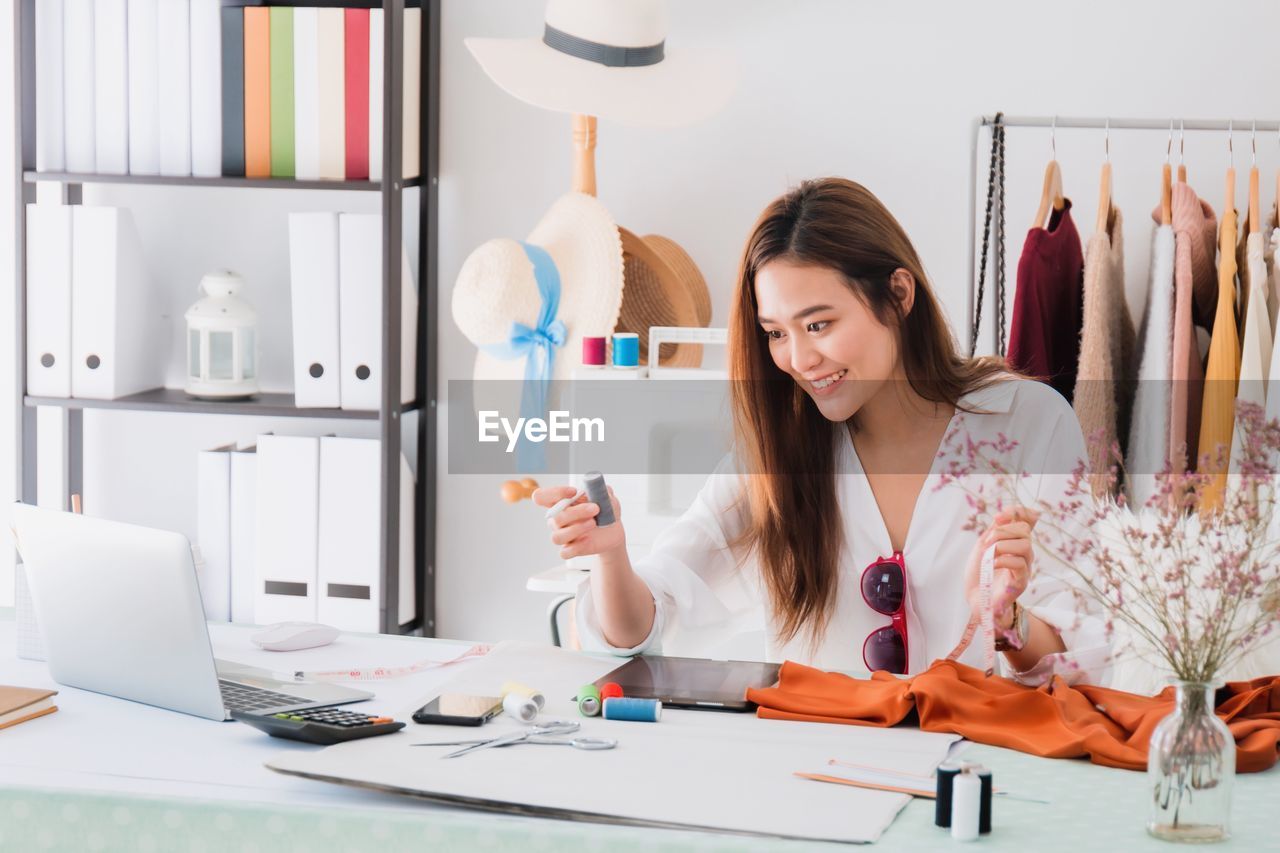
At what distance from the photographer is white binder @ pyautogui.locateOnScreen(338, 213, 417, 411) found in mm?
2812

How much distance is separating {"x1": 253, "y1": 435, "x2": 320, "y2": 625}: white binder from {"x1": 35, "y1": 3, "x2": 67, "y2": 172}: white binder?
0.73 metres

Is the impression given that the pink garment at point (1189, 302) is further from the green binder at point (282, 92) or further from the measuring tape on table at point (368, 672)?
the green binder at point (282, 92)

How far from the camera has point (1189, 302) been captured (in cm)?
236

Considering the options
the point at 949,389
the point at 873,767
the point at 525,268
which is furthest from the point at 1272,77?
the point at 873,767

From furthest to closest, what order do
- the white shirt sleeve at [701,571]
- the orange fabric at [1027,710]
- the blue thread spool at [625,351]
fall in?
the blue thread spool at [625,351] → the white shirt sleeve at [701,571] → the orange fabric at [1027,710]

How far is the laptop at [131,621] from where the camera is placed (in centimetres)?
138

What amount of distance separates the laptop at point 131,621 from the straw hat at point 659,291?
1402 mm

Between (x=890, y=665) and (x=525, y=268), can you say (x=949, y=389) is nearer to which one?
(x=890, y=665)

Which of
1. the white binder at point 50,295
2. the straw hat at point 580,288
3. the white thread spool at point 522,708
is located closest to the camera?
the white thread spool at point 522,708

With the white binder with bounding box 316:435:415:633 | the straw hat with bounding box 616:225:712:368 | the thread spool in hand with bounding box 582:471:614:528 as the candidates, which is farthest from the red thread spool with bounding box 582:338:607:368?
the thread spool in hand with bounding box 582:471:614:528

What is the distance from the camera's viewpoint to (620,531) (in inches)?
65.6

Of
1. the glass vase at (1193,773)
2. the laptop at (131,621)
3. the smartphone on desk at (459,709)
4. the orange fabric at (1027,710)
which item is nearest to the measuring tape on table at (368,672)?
the laptop at (131,621)

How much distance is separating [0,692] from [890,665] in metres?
1.05

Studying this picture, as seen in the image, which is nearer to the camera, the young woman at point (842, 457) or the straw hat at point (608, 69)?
the young woman at point (842, 457)
